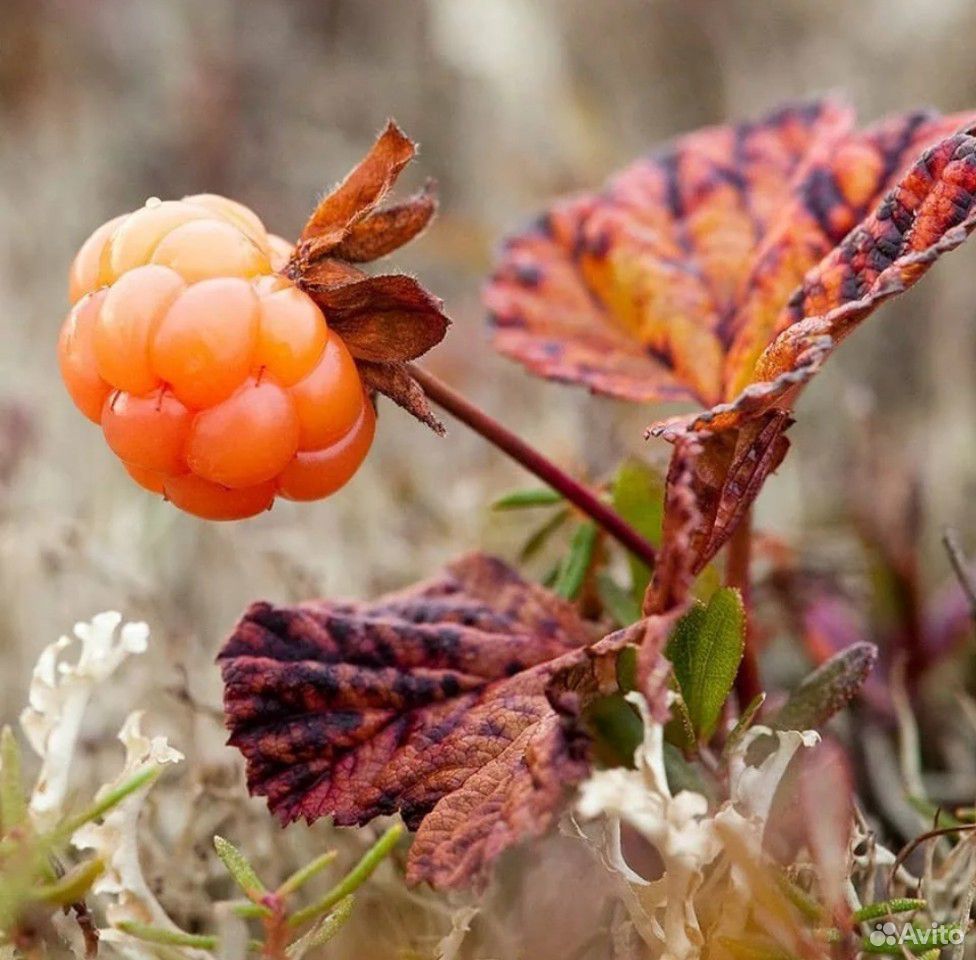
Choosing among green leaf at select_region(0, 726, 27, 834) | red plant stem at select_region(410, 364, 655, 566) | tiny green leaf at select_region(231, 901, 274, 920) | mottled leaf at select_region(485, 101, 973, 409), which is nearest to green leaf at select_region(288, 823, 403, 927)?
tiny green leaf at select_region(231, 901, 274, 920)

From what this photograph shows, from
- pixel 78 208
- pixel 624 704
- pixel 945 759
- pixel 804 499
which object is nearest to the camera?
pixel 624 704

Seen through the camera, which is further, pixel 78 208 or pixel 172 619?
pixel 78 208

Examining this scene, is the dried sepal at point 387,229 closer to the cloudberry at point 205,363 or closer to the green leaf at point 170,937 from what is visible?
the cloudberry at point 205,363

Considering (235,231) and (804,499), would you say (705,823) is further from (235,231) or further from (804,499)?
(804,499)

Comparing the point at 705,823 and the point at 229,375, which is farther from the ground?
the point at 229,375

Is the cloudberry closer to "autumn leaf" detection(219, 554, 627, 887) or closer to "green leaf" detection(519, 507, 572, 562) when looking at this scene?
"autumn leaf" detection(219, 554, 627, 887)

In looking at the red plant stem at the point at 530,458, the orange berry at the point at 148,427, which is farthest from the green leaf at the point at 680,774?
the orange berry at the point at 148,427

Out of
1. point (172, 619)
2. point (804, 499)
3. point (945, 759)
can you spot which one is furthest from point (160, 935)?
point (804, 499)

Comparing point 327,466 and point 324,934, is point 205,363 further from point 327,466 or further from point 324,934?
point 324,934
